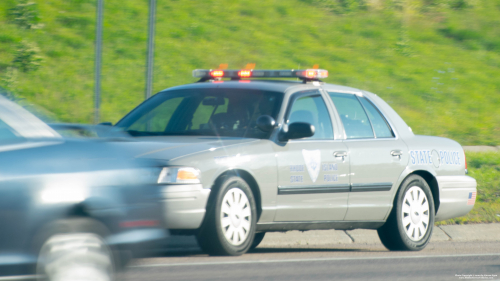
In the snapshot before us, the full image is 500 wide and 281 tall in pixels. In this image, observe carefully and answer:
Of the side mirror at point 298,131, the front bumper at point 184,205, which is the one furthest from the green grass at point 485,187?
the front bumper at point 184,205

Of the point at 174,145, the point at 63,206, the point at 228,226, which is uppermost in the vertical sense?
the point at 63,206

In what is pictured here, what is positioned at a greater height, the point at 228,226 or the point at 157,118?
the point at 157,118

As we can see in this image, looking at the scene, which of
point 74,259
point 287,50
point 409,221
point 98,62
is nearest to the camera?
point 74,259

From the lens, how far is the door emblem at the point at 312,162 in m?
6.88

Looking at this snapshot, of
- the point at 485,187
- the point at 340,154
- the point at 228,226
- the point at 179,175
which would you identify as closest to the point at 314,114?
the point at 340,154

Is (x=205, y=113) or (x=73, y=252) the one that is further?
(x=205, y=113)

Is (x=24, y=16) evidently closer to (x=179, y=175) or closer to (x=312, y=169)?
(x=312, y=169)

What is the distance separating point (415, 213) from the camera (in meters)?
7.87

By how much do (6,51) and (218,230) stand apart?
45.2 ft

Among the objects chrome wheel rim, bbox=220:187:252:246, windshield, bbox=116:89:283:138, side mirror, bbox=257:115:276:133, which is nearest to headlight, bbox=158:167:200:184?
chrome wheel rim, bbox=220:187:252:246

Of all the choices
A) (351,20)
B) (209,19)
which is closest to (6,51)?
(209,19)

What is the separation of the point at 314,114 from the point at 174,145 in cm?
167

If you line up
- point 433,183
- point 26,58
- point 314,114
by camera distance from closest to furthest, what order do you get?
1. point 314,114
2. point 433,183
3. point 26,58

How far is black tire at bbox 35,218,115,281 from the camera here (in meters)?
3.80
